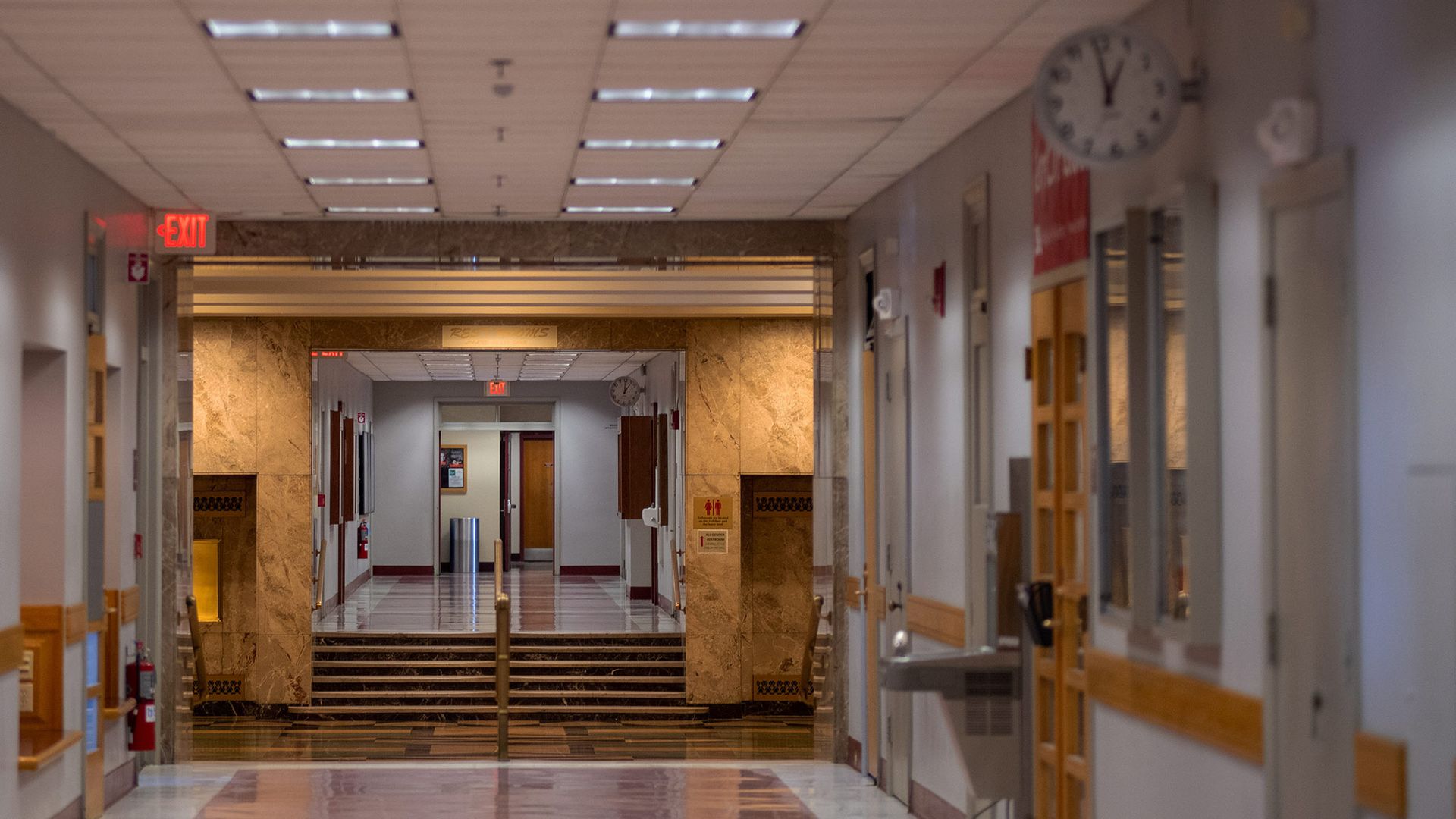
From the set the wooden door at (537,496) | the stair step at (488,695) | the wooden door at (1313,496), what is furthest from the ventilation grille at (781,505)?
the wooden door at (1313,496)

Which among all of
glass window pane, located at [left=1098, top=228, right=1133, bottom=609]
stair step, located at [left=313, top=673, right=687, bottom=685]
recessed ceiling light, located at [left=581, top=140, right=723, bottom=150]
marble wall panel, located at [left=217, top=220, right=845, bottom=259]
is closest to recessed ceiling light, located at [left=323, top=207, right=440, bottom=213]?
marble wall panel, located at [left=217, top=220, right=845, bottom=259]

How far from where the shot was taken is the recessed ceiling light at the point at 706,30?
215 inches

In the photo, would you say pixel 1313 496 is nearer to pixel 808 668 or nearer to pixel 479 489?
pixel 808 668

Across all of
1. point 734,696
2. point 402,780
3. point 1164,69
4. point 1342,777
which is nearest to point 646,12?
point 1164,69

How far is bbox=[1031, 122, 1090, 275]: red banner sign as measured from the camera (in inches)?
223

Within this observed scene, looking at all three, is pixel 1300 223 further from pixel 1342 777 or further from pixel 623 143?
pixel 623 143

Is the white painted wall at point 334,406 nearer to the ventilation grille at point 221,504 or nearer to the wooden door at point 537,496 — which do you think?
the ventilation grille at point 221,504

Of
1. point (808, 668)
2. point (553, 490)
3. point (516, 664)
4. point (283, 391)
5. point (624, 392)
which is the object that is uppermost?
point (624, 392)

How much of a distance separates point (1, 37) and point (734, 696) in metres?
10.2

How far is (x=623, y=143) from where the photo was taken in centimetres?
748

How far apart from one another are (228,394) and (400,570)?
10.4 metres

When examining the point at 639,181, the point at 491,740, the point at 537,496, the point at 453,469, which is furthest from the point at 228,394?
the point at 537,496

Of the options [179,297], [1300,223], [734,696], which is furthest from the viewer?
[734,696]

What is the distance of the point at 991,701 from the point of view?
6.36 meters
